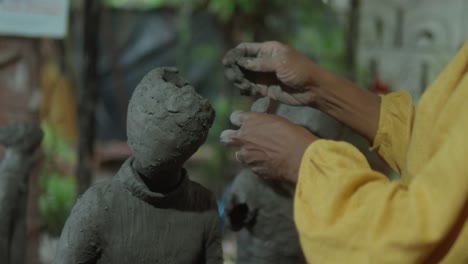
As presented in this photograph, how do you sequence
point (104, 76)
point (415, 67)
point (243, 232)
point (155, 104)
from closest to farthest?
point (155, 104) → point (243, 232) → point (415, 67) → point (104, 76)

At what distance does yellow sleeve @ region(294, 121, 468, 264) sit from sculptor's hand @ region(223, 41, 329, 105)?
1.11 feet

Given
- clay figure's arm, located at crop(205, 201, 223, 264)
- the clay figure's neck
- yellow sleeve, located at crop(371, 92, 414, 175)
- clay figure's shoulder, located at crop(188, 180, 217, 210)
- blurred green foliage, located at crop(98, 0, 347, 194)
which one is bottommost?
blurred green foliage, located at crop(98, 0, 347, 194)

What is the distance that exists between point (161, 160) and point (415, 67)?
246cm

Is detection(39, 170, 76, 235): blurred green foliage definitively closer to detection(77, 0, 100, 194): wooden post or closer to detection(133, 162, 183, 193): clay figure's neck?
detection(77, 0, 100, 194): wooden post

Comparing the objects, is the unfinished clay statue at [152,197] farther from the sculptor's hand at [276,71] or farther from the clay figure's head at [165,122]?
the sculptor's hand at [276,71]

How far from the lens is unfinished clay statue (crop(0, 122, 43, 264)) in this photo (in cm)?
138

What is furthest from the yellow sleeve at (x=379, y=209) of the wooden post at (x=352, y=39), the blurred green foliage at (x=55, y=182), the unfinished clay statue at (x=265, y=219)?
the wooden post at (x=352, y=39)

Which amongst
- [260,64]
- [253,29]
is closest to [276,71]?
[260,64]

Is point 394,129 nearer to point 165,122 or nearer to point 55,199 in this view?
point 165,122

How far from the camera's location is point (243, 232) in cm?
166

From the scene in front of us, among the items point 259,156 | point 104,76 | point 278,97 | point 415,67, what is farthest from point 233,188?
point 104,76

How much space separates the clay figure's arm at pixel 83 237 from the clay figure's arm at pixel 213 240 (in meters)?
0.19

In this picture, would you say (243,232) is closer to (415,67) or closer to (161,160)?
(161,160)

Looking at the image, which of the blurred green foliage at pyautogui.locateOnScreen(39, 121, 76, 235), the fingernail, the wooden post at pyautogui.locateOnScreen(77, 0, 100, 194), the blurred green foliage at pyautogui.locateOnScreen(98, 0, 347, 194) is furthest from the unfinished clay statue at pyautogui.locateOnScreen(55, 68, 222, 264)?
the blurred green foliage at pyautogui.locateOnScreen(98, 0, 347, 194)
